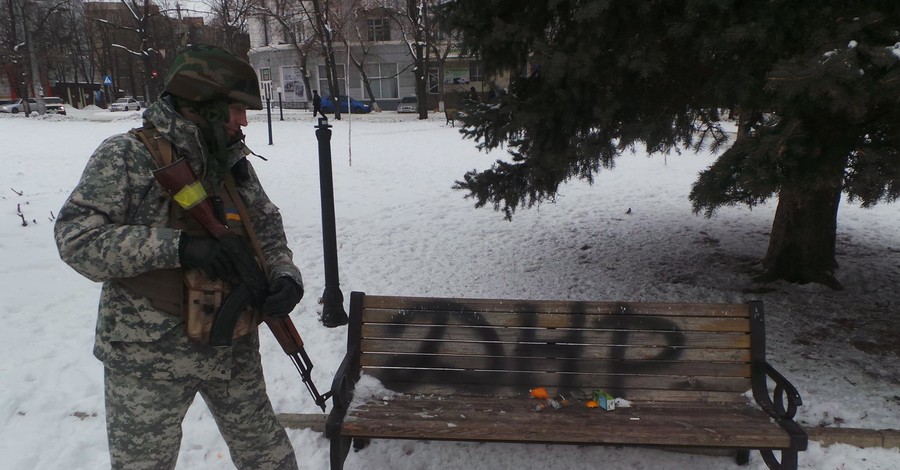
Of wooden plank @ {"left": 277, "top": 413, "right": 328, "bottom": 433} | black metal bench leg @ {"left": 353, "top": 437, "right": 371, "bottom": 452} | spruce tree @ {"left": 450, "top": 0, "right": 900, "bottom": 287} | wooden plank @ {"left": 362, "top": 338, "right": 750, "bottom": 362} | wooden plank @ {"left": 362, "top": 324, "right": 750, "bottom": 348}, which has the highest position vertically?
spruce tree @ {"left": 450, "top": 0, "right": 900, "bottom": 287}

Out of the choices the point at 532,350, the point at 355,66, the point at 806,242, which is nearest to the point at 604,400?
the point at 532,350

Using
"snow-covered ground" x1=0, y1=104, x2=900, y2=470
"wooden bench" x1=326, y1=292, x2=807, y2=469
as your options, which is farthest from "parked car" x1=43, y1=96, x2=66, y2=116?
"wooden bench" x1=326, y1=292, x2=807, y2=469

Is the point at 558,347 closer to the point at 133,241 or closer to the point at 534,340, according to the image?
the point at 534,340

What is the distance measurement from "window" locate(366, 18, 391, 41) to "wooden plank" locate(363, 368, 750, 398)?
39.1m

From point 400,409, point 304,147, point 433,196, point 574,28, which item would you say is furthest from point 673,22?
point 304,147

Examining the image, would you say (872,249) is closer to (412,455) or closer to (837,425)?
(837,425)

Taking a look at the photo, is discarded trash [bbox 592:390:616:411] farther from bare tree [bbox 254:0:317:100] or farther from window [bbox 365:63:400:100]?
window [bbox 365:63:400:100]

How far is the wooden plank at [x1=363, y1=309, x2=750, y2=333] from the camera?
3084 mm

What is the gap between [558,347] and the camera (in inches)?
124

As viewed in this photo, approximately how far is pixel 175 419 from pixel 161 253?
26.7 inches

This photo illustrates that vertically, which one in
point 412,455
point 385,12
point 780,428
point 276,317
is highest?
point 385,12

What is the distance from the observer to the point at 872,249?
626 centimetres

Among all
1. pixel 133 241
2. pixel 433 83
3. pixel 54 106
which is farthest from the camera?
pixel 433 83

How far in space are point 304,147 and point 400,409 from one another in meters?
14.5
